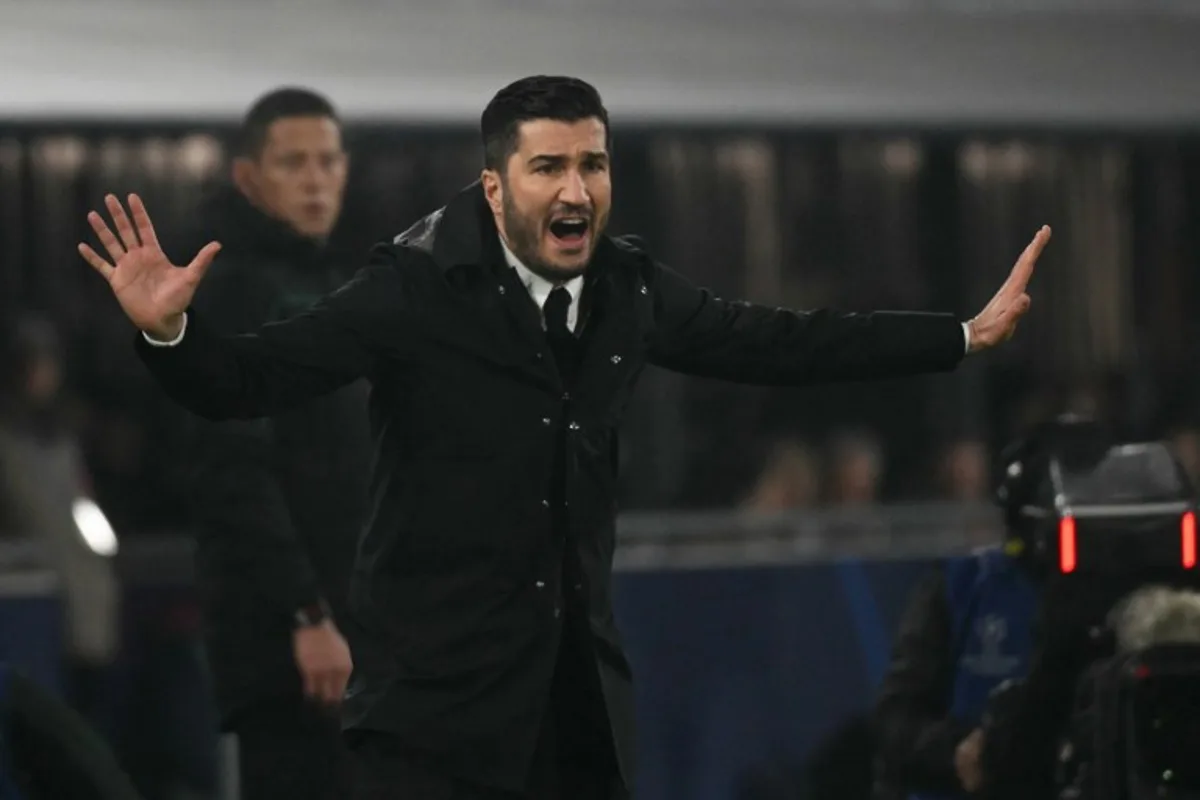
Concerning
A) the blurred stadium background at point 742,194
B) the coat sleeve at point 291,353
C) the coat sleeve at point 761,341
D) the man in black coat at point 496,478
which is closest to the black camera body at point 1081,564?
the coat sleeve at point 761,341

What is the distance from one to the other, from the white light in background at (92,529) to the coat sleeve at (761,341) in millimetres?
4263

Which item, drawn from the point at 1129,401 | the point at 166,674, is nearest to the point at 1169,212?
the point at 1129,401

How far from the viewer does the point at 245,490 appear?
17.5ft

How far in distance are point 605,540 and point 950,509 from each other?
5.98 m

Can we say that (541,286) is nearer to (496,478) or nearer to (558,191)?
(558,191)

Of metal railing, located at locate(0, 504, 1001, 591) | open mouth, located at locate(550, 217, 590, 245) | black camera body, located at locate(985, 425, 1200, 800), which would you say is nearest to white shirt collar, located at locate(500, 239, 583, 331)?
open mouth, located at locate(550, 217, 590, 245)

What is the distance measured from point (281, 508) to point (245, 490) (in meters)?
0.08

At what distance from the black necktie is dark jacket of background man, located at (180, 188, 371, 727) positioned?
1.25m

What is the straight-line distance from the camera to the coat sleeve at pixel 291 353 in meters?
3.88

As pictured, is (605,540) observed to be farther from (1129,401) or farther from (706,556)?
(1129,401)

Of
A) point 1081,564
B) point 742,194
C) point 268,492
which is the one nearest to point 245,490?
point 268,492

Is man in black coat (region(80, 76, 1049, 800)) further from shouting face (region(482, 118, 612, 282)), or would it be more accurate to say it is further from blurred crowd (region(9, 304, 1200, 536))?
blurred crowd (region(9, 304, 1200, 536))

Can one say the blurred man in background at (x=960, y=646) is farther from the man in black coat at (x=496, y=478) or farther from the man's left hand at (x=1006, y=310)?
the man in black coat at (x=496, y=478)

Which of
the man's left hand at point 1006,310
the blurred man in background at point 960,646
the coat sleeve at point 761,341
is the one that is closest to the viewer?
the coat sleeve at point 761,341
